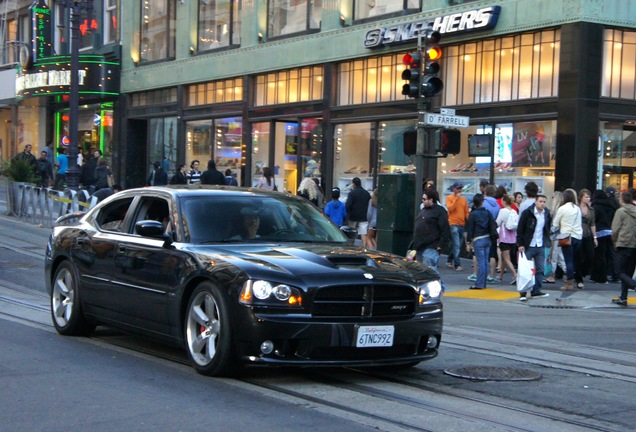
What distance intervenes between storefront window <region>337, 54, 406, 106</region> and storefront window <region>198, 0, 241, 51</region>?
6270 millimetres

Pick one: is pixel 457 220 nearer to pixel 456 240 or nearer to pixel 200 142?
pixel 456 240

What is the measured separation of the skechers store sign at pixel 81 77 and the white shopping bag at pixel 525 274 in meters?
26.4

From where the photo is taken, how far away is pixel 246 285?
7.56 metres

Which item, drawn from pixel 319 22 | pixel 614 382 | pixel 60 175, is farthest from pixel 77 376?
pixel 60 175

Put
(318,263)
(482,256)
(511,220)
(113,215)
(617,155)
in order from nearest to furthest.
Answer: (318,263), (113,215), (482,256), (511,220), (617,155)

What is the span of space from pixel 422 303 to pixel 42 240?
16.7 metres

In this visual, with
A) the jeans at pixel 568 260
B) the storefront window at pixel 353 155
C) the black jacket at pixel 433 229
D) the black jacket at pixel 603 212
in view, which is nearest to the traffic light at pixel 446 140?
the black jacket at pixel 433 229

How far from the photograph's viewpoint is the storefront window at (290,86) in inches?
1137

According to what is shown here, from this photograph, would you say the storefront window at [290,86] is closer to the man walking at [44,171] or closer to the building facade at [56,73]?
the man walking at [44,171]

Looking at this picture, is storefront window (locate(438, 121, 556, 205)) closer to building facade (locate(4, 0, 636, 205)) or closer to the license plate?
building facade (locate(4, 0, 636, 205))

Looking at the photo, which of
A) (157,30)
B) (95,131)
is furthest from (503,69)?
(95,131)

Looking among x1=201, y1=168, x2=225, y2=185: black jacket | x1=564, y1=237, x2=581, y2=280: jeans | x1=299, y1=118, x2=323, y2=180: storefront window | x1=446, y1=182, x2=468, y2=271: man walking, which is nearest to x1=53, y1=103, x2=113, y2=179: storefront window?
x1=299, y1=118, x2=323, y2=180: storefront window

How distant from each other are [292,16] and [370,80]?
4.71 metres

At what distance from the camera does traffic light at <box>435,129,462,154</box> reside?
1644 cm
